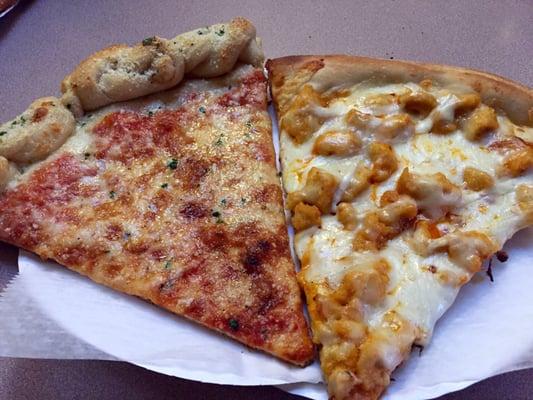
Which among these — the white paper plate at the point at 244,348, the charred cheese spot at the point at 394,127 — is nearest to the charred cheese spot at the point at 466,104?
the charred cheese spot at the point at 394,127

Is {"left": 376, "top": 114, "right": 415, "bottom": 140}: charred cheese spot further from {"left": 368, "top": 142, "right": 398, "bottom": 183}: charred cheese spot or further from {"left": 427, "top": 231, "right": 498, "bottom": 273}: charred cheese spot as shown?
{"left": 427, "top": 231, "right": 498, "bottom": 273}: charred cheese spot

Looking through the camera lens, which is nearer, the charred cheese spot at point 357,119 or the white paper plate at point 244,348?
the white paper plate at point 244,348

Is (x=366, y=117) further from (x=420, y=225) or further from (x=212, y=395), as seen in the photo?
(x=212, y=395)

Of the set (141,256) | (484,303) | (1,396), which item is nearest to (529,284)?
(484,303)

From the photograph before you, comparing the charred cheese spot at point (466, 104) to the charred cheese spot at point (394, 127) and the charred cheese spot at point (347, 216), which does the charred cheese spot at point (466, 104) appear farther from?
the charred cheese spot at point (347, 216)

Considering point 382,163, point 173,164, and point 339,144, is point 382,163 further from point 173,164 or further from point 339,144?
point 173,164

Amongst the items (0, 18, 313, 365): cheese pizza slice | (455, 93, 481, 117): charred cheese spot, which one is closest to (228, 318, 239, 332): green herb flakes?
(0, 18, 313, 365): cheese pizza slice
